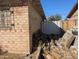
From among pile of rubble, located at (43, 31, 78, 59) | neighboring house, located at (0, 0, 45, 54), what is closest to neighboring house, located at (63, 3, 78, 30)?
pile of rubble, located at (43, 31, 78, 59)

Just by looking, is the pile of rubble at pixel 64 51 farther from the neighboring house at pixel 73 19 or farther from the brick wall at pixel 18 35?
the neighboring house at pixel 73 19

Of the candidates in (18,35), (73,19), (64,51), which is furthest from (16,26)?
(73,19)

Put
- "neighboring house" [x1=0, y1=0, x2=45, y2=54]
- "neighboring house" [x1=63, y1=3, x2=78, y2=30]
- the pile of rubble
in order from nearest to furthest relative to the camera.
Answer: the pile of rubble
"neighboring house" [x1=0, y1=0, x2=45, y2=54]
"neighboring house" [x1=63, y1=3, x2=78, y2=30]

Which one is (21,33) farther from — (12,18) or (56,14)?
(56,14)

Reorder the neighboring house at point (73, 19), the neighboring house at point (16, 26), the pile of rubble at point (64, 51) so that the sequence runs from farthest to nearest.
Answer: the neighboring house at point (73, 19)
the neighboring house at point (16, 26)
the pile of rubble at point (64, 51)

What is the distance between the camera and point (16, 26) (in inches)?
354

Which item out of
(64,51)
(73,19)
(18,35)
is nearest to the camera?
(64,51)

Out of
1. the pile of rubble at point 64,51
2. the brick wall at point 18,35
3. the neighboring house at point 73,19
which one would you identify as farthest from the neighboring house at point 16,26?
the neighboring house at point 73,19

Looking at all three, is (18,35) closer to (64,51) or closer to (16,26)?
(16,26)

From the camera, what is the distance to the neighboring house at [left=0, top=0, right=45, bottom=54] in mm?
8844

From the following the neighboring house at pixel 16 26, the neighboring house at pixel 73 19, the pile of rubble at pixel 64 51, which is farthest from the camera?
the neighboring house at pixel 73 19

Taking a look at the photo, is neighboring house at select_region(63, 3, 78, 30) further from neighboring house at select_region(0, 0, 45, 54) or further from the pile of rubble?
neighboring house at select_region(0, 0, 45, 54)

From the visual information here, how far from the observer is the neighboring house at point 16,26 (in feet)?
29.0

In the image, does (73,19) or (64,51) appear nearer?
(64,51)
